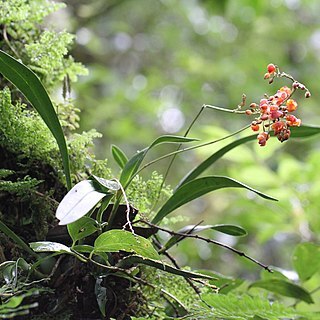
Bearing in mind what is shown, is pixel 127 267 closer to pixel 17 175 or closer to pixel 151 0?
pixel 17 175

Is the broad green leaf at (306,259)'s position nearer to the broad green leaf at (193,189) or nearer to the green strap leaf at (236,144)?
the green strap leaf at (236,144)

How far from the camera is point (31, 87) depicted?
607 mm

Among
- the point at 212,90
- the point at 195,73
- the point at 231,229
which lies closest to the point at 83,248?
the point at 231,229

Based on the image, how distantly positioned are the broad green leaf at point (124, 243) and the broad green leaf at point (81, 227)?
32 mm

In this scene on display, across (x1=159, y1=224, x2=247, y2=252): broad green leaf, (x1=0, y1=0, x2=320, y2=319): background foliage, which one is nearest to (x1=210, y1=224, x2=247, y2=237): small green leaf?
(x1=159, y1=224, x2=247, y2=252): broad green leaf

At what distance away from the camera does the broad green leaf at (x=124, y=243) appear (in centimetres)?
54

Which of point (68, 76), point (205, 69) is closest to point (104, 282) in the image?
point (68, 76)

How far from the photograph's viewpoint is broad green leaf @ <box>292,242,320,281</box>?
0.93 metres

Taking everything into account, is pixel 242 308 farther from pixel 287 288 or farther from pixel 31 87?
pixel 31 87

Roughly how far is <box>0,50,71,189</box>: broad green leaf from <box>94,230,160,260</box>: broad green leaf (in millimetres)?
143

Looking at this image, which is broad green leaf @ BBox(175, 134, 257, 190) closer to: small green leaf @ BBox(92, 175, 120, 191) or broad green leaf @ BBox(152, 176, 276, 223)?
broad green leaf @ BBox(152, 176, 276, 223)

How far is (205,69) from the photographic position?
3.29 metres

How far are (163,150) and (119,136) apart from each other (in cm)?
32

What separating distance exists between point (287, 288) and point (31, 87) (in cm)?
56
